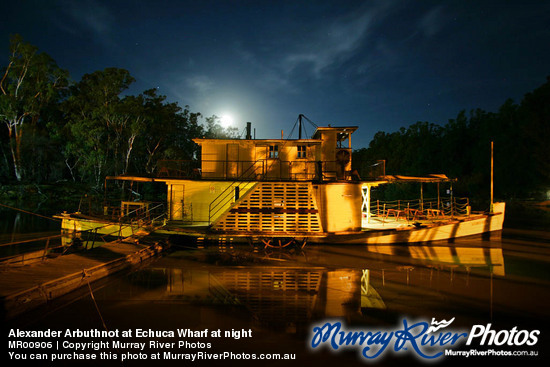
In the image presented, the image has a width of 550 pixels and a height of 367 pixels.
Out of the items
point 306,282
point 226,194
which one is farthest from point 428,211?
point 226,194

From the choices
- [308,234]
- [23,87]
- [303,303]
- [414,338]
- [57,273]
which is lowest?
[414,338]

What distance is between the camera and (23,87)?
37625mm

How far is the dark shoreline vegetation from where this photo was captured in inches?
1446

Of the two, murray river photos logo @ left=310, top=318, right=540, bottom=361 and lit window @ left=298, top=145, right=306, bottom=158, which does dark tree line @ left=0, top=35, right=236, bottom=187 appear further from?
murray river photos logo @ left=310, top=318, right=540, bottom=361

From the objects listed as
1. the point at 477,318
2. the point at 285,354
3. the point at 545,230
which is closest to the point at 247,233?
the point at 285,354

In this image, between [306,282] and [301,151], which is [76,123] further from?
[306,282]

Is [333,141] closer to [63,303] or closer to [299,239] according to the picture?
[299,239]

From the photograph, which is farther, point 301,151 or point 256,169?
point 301,151

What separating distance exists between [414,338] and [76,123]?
44401mm

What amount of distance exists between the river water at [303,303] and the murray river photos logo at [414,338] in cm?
6

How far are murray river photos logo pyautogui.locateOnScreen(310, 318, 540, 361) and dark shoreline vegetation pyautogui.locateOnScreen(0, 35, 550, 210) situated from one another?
25710 millimetres

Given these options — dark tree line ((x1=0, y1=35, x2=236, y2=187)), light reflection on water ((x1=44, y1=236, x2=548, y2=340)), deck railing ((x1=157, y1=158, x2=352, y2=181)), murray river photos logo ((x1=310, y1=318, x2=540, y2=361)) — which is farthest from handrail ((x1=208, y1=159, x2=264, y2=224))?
dark tree line ((x1=0, y1=35, x2=236, y2=187))

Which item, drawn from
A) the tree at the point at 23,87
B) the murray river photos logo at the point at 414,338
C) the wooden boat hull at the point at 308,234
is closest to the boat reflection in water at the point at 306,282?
the murray river photos logo at the point at 414,338

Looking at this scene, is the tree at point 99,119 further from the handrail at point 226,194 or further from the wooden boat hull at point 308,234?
the handrail at point 226,194
